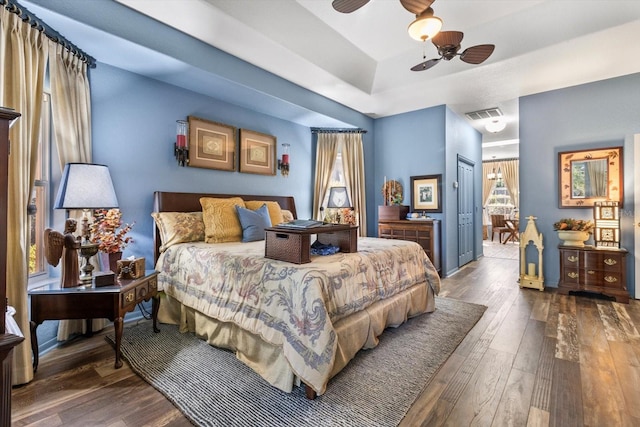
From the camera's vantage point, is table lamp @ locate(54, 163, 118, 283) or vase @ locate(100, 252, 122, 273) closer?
table lamp @ locate(54, 163, 118, 283)

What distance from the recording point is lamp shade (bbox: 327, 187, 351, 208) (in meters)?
4.85

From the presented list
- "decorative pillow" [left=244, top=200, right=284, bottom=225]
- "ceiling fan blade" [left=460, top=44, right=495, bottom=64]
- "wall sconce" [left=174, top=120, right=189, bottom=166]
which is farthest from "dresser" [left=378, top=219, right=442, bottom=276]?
"wall sconce" [left=174, top=120, right=189, bottom=166]

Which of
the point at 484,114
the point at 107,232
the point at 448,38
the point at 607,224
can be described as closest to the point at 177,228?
the point at 107,232

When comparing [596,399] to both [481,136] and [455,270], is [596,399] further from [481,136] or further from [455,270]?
[481,136]

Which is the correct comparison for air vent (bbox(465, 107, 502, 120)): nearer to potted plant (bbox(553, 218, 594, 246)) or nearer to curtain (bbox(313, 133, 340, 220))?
potted plant (bbox(553, 218, 594, 246))

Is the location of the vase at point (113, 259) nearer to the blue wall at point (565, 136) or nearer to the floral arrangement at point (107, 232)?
the floral arrangement at point (107, 232)

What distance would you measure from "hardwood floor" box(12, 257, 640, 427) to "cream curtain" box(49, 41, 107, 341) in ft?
2.50

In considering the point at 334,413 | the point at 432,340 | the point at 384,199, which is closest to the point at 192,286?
the point at 334,413

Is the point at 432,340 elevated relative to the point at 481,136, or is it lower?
lower

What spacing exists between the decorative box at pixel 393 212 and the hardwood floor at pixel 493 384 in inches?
92.7

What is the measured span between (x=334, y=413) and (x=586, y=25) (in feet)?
13.5

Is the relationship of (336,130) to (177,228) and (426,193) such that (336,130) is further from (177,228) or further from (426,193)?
(177,228)

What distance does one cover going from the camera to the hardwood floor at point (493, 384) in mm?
1603

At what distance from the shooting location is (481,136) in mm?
6891
